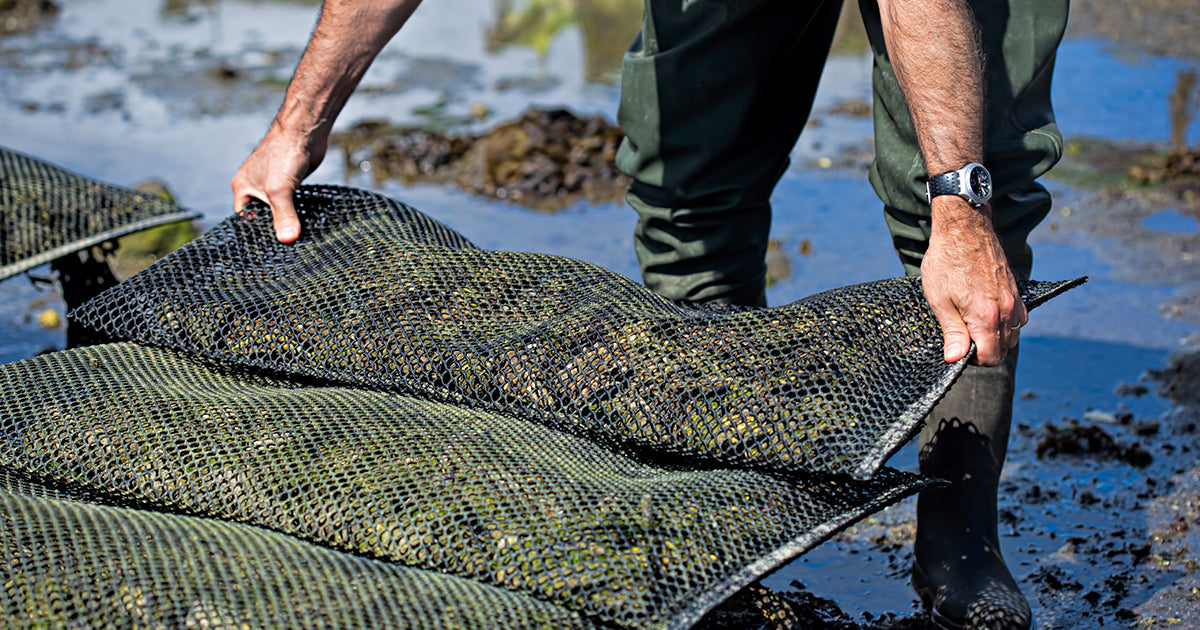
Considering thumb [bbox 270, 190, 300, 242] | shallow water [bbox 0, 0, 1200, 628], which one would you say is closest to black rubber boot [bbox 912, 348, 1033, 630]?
shallow water [bbox 0, 0, 1200, 628]

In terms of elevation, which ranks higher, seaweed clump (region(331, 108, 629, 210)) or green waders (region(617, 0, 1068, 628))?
green waders (region(617, 0, 1068, 628))

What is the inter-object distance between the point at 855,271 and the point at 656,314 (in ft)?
6.69

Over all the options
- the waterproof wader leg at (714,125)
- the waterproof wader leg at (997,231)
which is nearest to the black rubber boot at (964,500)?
the waterproof wader leg at (997,231)

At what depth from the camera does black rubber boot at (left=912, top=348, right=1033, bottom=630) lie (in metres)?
2.07

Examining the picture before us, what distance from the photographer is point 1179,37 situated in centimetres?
629

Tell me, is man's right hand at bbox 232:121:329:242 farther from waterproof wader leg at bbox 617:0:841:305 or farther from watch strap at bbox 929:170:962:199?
watch strap at bbox 929:170:962:199

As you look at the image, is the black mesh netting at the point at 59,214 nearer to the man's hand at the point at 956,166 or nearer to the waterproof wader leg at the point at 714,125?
the waterproof wader leg at the point at 714,125

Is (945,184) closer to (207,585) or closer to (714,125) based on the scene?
(714,125)

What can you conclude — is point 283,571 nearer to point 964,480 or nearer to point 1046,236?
point 964,480

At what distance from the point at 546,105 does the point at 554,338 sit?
4.23 meters

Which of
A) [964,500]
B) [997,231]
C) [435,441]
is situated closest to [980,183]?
[997,231]

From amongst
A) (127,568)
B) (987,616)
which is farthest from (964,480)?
(127,568)

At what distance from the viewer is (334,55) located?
8.01 ft

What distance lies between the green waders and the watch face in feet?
0.68
